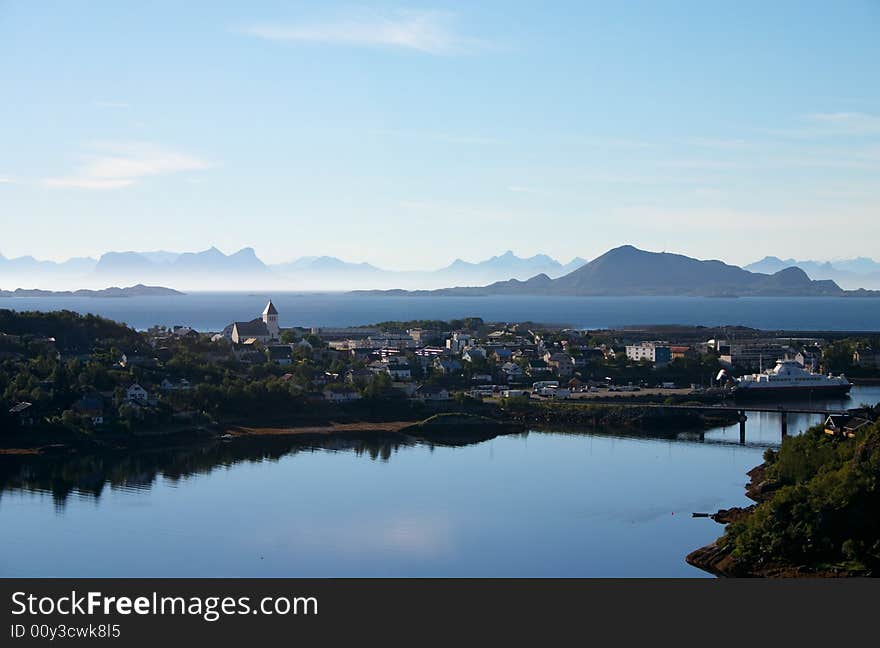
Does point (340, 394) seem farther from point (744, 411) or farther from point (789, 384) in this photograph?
point (789, 384)

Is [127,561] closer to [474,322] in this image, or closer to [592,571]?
[592,571]

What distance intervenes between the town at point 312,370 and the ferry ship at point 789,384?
55cm

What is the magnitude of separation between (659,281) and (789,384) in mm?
77399

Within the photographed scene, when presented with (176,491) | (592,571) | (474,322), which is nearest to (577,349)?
(474,322)

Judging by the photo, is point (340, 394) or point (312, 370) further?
point (312, 370)

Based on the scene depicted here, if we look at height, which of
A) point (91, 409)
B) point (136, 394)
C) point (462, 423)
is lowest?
point (462, 423)

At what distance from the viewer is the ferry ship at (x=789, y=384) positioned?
18.6 m

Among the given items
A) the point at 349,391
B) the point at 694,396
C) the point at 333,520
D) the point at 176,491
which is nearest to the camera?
the point at 333,520

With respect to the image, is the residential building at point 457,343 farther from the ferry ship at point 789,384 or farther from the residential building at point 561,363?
the ferry ship at point 789,384

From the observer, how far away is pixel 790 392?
1872cm

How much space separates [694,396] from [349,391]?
5.23 m

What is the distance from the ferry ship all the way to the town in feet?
1.81

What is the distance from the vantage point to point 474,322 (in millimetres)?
30828

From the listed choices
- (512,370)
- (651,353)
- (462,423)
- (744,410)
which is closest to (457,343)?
(512,370)
